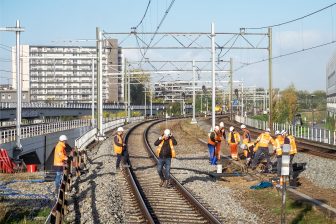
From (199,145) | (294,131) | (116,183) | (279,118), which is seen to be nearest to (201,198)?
(116,183)

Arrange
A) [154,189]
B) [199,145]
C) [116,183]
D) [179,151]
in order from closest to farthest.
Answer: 1. [154,189]
2. [116,183]
3. [179,151]
4. [199,145]

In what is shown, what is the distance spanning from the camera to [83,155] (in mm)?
23656

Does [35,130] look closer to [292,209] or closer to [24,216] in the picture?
[24,216]

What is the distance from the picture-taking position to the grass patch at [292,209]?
12055 mm

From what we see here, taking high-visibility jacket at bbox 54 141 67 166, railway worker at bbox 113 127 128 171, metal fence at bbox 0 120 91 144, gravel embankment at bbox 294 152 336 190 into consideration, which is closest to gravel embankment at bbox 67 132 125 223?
railway worker at bbox 113 127 128 171

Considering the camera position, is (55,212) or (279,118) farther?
(279,118)

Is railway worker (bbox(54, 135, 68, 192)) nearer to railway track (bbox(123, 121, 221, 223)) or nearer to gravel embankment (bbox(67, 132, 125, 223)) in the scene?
gravel embankment (bbox(67, 132, 125, 223))

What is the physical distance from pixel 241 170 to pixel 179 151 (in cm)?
1039

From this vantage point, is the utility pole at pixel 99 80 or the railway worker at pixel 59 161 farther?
the utility pole at pixel 99 80

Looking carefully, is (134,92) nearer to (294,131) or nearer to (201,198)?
(294,131)

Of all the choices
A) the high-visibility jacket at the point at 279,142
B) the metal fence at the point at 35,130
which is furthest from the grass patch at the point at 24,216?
the metal fence at the point at 35,130

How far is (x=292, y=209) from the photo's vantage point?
1327 cm

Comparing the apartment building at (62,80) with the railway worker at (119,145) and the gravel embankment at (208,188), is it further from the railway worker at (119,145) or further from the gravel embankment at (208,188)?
the railway worker at (119,145)

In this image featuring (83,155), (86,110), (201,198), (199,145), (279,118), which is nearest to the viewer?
(201,198)
